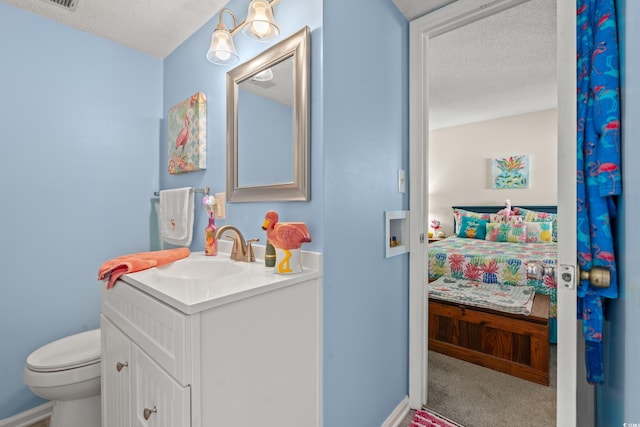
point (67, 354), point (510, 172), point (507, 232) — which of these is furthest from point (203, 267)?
point (510, 172)

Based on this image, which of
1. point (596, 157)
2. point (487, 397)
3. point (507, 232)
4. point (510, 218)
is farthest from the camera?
point (510, 218)

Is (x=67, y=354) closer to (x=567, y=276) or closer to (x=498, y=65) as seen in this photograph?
(x=567, y=276)

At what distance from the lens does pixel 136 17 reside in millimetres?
1642

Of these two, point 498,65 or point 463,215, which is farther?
point 463,215

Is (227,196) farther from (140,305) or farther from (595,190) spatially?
(595,190)

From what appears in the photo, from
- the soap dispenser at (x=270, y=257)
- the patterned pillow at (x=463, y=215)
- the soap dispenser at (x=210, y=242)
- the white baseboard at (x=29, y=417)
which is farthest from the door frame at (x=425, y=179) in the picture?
the patterned pillow at (x=463, y=215)

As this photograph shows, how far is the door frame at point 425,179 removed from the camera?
735 millimetres

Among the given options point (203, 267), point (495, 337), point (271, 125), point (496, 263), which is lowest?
point (495, 337)

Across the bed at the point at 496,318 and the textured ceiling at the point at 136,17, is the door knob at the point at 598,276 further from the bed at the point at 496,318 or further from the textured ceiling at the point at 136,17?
the textured ceiling at the point at 136,17

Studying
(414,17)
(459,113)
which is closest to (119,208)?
(414,17)

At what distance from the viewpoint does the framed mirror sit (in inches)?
46.3

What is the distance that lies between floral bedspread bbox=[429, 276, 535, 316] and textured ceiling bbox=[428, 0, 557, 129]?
1.91 meters

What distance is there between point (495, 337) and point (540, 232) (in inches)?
86.3

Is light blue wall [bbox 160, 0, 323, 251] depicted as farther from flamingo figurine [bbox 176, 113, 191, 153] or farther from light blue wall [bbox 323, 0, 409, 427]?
flamingo figurine [bbox 176, 113, 191, 153]
